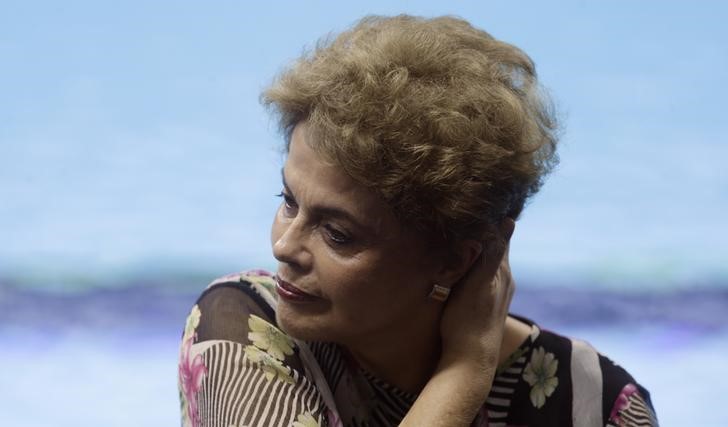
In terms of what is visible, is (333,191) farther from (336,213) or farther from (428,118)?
(428,118)

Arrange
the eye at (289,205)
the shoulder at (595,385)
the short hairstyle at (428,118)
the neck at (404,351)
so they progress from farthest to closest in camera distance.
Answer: the shoulder at (595,385), the neck at (404,351), the eye at (289,205), the short hairstyle at (428,118)

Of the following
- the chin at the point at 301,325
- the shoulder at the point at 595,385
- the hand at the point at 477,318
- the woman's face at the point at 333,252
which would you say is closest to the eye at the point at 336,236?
the woman's face at the point at 333,252

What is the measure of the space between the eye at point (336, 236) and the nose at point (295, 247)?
0.03 meters

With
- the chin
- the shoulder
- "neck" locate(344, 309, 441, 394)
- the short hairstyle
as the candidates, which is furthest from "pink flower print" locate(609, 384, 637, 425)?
the chin

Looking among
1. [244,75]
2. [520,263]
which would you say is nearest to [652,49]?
[520,263]

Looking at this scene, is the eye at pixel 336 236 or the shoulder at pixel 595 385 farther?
the shoulder at pixel 595 385

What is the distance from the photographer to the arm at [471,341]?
6.23ft

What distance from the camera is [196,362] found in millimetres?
1870

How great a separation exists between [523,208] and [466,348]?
248mm

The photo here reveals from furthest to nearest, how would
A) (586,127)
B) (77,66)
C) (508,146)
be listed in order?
(586,127) < (77,66) < (508,146)

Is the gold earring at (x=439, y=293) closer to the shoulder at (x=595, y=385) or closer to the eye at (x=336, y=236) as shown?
the eye at (x=336, y=236)

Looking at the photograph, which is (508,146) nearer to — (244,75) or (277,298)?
(277,298)

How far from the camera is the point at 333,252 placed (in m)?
1.80

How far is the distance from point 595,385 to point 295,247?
65 cm
